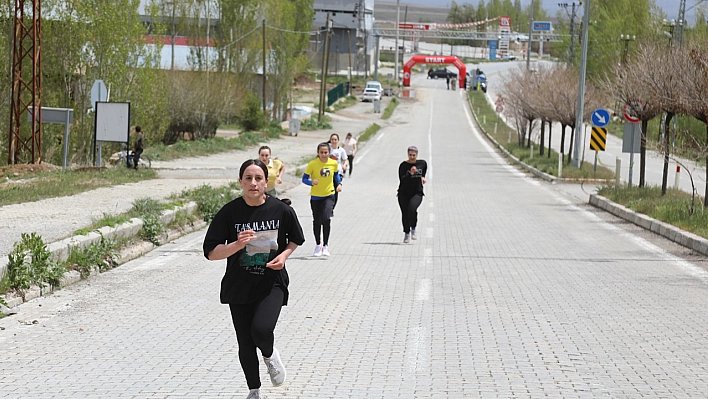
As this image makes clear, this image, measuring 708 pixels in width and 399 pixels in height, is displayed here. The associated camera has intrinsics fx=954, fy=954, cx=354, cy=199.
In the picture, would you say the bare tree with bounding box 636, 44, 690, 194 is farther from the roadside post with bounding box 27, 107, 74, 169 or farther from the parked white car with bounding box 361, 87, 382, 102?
the parked white car with bounding box 361, 87, 382, 102

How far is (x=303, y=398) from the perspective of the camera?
21.3ft

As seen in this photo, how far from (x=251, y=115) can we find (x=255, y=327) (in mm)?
52613

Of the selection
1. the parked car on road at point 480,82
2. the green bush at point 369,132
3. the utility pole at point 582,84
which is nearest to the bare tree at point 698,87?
the utility pole at point 582,84

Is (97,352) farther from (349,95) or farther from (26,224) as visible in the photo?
(349,95)

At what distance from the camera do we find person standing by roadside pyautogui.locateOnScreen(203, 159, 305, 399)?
19.5 feet

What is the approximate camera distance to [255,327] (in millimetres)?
5926

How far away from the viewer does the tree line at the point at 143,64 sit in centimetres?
3534

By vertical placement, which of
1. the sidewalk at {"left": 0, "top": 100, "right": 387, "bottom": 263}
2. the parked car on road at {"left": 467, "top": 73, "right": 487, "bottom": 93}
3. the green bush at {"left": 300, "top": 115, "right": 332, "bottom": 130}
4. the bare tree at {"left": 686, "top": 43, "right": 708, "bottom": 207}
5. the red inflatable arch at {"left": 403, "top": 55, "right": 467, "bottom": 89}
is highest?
the red inflatable arch at {"left": 403, "top": 55, "right": 467, "bottom": 89}

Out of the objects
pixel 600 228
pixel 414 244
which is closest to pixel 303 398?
pixel 414 244

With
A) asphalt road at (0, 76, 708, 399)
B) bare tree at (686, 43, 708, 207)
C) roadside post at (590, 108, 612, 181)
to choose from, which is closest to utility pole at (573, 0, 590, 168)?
roadside post at (590, 108, 612, 181)

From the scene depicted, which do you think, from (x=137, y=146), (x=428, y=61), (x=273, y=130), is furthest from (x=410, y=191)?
(x=428, y=61)

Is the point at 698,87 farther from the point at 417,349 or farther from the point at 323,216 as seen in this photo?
the point at 417,349

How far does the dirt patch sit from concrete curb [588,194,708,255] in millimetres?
15306

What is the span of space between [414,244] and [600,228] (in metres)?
5.67
